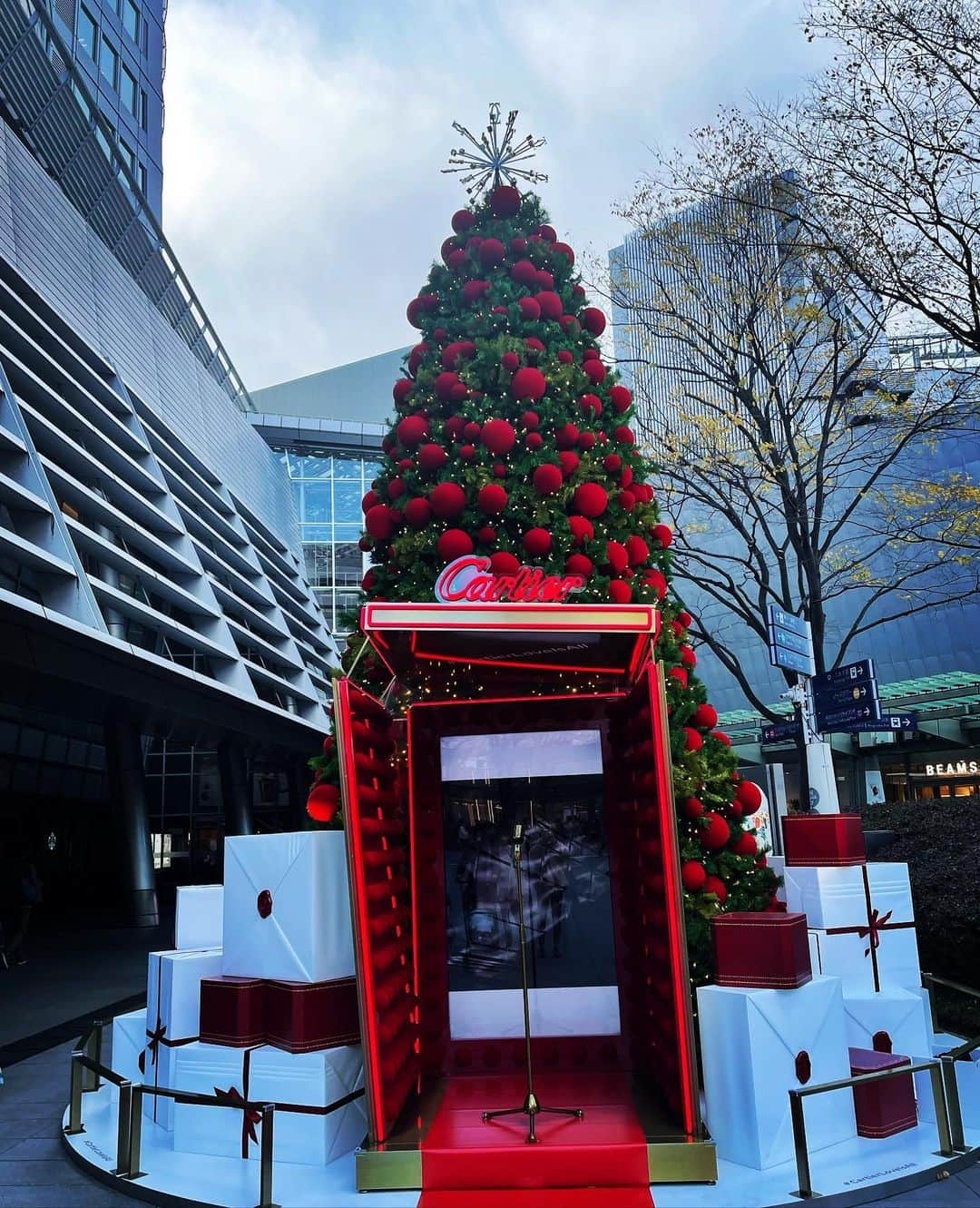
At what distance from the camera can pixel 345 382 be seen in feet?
224

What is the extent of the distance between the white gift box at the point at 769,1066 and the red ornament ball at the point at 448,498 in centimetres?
404

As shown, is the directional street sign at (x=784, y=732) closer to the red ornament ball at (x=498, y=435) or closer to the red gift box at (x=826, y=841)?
the red gift box at (x=826, y=841)

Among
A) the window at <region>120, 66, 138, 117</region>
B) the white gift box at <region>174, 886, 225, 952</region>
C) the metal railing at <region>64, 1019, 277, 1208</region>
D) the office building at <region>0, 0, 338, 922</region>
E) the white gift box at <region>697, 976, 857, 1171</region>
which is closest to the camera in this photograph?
the metal railing at <region>64, 1019, 277, 1208</region>

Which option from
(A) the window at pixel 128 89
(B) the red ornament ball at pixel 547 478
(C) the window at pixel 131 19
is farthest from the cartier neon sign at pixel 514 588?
(C) the window at pixel 131 19

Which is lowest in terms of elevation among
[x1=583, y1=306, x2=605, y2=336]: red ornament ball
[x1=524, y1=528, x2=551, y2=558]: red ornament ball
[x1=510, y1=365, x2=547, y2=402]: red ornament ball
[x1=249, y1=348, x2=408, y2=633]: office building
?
[x1=524, y1=528, x2=551, y2=558]: red ornament ball

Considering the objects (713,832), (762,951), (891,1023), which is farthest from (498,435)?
(891,1023)

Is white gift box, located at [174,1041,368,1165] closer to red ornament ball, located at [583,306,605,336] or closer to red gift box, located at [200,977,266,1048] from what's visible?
red gift box, located at [200,977,266,1048]

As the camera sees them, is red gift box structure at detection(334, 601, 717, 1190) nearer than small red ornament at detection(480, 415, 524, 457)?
Yes

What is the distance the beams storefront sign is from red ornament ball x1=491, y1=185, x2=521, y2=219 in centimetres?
3095

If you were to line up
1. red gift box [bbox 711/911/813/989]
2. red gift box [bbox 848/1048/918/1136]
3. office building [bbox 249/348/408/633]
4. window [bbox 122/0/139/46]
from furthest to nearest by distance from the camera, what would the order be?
office building [bbox 249/348/408/633]
window [bbox 122/0/139/46]
red gift box [bbox 848/1048/918/1136]
red gift box [bbox 711/911/813/989]

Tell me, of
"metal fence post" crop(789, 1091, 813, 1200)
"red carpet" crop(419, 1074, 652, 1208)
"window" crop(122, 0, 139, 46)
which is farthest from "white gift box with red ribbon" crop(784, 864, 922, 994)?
"window" crop(122, 0, 139, 46)

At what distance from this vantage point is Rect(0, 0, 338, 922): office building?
16609 millimetres

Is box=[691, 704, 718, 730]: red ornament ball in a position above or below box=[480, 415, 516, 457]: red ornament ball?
below

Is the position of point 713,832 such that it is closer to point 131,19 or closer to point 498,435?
point 498,435
